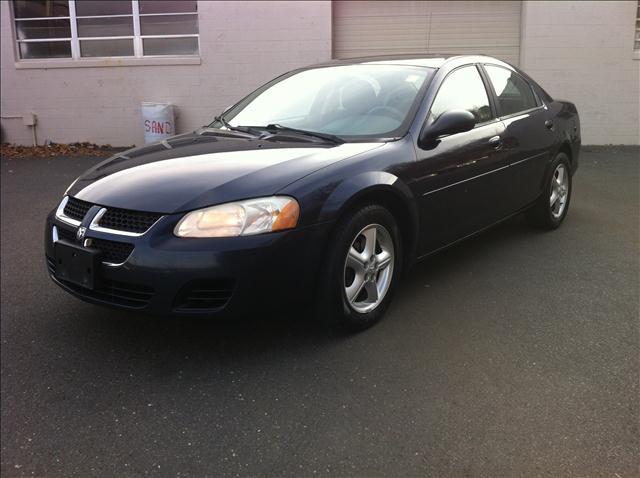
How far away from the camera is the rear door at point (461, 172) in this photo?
3758 millimetres

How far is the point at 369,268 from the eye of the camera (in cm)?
342

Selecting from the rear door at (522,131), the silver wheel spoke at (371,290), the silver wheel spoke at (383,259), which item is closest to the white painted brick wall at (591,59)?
the rear door at (522,131)

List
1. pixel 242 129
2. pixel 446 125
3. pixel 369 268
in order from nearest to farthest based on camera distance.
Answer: pixel 369 268 → pixel 446 125 → pixel 242 129

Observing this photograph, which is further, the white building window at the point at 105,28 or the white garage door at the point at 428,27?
the white building window at the point at 105,28

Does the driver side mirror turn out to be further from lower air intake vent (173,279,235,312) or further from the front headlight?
lower air intake vent (173,279,235,312)

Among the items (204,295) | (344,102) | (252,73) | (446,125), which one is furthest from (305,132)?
(252,73)

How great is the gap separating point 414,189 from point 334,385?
1.31 m

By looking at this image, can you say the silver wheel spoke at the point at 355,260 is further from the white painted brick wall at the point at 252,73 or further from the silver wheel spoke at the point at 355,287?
the white painted brick wall at the point at 252,73

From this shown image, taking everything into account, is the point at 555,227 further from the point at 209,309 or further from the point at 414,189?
the point at 209,309

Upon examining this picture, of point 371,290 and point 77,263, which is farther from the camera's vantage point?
point 371,290

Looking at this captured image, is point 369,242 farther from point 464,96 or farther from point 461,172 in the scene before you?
point 464,96

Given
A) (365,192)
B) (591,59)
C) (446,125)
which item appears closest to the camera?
(365,192)

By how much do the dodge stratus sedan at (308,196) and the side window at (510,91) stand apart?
0.04m

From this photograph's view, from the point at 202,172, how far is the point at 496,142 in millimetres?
2268
